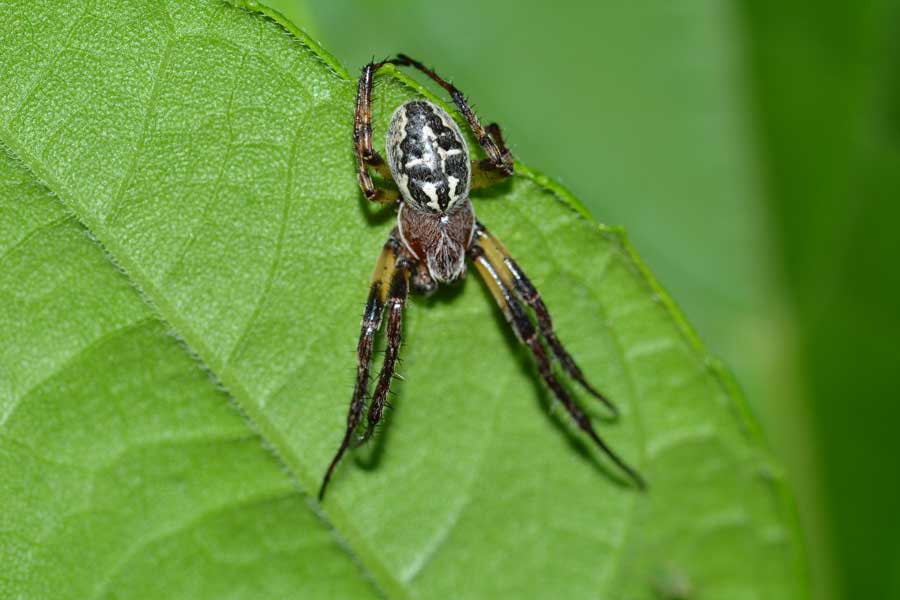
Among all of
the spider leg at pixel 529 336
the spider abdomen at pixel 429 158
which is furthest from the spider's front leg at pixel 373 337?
the spider leg at pixel 529 336

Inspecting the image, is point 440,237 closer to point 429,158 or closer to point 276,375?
point 429,158

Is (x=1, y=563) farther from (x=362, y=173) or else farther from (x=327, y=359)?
(x=362, y=173)

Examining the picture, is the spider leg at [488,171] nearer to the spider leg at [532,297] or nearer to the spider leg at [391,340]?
the spider leg at [532,297]

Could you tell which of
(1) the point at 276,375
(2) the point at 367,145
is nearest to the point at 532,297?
(2) the point at 367,145

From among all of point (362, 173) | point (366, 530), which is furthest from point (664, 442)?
point (362, 173)

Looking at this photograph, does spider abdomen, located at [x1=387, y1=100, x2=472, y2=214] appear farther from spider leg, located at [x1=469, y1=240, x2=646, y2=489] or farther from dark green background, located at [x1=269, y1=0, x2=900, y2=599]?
dark green background, located at [x1=269, y1=0, x2=900, y2=599]

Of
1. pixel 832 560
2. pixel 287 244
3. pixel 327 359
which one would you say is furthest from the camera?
pixel 832 560
